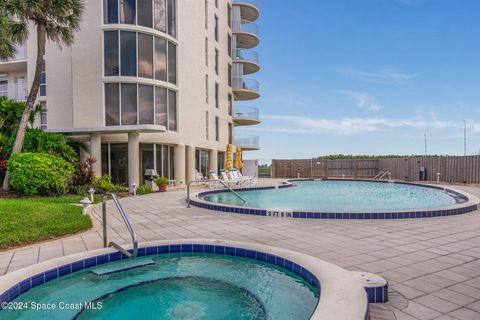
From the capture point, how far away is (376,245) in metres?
5.49

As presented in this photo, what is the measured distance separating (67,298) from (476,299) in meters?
4.62

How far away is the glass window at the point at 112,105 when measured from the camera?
1574 centimetres

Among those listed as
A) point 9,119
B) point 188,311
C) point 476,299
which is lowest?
point 188,311

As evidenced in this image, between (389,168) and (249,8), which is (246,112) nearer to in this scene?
(249,8)

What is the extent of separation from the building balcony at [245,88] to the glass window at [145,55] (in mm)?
11141

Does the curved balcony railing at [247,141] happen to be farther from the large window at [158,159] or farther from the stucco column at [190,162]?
the large window at [158,159]

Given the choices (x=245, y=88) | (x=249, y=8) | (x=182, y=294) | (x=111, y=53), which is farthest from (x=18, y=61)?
(x=182, y=294)

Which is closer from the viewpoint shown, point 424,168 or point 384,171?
point 424,168

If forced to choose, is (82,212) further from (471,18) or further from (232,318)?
(471,18)

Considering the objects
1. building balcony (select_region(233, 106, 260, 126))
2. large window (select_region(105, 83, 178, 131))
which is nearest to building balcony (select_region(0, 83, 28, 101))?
large window (select_region(105, 83, 178, 131))

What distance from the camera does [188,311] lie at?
371 cm

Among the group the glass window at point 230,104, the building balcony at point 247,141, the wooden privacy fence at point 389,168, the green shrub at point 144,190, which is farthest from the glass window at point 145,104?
the wooden privacy fence at point 389,168

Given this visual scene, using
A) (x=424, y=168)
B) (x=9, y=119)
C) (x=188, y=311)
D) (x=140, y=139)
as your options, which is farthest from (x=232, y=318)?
(x=424, y=168)

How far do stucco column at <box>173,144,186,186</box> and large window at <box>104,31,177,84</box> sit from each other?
3932 mm
